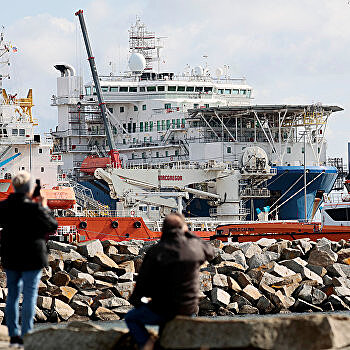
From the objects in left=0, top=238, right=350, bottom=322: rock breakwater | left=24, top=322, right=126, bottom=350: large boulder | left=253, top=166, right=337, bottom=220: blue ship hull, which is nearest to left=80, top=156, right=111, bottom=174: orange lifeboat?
left=253, top=166, right=337, bottom=220: blue ship hull

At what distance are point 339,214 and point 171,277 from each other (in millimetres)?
25762

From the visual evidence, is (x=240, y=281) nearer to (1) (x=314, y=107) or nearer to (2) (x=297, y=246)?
(2) (x=297, y=246)

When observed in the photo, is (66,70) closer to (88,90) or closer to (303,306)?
(88,90)

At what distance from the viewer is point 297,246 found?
2655cm

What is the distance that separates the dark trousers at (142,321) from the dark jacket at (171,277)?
0.05 metres

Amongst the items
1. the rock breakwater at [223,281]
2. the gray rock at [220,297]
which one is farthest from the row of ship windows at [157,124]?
the gray rock at [220,297]

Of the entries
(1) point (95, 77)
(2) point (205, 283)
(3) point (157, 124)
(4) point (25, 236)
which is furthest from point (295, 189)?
(4) point (25, 236)

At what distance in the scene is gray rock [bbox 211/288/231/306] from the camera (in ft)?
67.6

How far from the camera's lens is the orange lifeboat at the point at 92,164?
51.1 m

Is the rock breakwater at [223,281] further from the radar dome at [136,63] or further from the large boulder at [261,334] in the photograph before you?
the radar dome at [136,63]


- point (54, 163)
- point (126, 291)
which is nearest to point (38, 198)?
point (126, 291)

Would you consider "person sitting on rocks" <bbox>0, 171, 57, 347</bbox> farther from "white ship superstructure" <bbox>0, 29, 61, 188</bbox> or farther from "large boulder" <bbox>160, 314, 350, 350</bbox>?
"white ship superstructure" <bbox>0, 29, 61, 188</bbox>

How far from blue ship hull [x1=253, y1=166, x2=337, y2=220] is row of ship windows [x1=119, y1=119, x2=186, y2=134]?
8283mm

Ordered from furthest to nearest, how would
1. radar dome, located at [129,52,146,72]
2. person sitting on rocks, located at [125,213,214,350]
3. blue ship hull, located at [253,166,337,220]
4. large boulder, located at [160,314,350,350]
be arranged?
1. radar dome, located at [129,52,146,72]
2. blue ship hull, located at [253,166,337,220]
3. person sitting on rocks, located at [125,213,214,350]
4. large boulder, located at [160,314,350,350]
